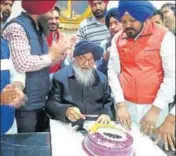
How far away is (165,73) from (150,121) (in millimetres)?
259

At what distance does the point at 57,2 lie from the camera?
5.00 ft

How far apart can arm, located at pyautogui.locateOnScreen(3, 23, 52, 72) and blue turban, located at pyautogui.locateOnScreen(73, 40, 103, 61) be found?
A: 0.67 ft

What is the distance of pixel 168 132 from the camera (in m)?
1.59

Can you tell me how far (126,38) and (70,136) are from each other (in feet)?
1.83

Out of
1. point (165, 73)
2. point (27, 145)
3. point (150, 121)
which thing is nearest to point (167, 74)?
point (165, 73)

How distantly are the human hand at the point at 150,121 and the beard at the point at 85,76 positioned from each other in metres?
0.33

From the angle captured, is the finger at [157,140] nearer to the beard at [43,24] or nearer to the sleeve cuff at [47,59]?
the sleeve cuff at [47,59]

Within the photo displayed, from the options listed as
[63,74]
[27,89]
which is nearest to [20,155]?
[27,89]

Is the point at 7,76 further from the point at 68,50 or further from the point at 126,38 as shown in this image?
the point at 126,38

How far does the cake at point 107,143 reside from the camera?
130cm

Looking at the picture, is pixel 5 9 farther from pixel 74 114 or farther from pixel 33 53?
pixel 74 114

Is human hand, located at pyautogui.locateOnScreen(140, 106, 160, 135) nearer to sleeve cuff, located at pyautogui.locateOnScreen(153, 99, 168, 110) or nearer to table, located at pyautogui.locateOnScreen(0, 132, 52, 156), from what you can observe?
sleeve cuff, located at pyautogui.locateOnScreen(153, 99, 168, 110)

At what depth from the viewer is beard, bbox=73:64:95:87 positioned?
61.1 inches

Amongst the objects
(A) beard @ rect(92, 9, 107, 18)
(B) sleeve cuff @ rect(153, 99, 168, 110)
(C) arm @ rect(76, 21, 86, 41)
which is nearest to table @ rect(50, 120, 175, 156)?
(B) sleeve cuff @ rect(153, 99, 168, 110)
